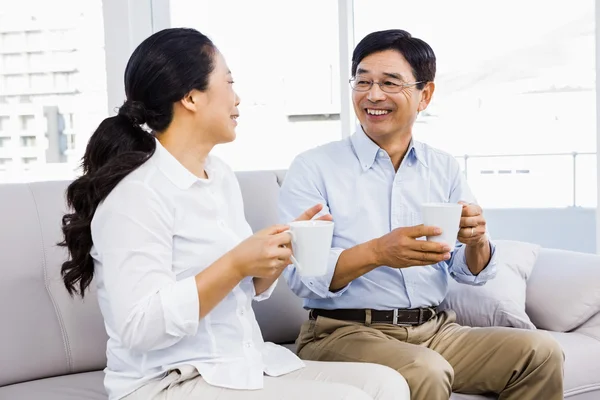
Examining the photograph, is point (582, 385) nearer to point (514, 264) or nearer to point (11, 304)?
point (514, 264)

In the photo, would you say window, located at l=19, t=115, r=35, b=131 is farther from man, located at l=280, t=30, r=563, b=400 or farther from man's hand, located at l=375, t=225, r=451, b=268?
man's hand, located at l=375, t=225, r=451, b=268

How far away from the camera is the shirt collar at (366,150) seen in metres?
2.07

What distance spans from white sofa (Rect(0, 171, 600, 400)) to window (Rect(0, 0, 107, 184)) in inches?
92.8

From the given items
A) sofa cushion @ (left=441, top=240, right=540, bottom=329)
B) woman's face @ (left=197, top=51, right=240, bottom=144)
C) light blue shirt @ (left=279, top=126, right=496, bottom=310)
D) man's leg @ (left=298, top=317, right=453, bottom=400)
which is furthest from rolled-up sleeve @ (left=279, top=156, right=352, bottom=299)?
sofa cushion @ (left=441, top=240, right=540, bottom=329)

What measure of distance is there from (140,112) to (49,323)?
755 millimetres

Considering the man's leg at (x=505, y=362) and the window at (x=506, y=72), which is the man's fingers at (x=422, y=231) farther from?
the window at (x=506, y=72)

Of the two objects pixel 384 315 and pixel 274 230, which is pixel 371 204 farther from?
pixel 274 230

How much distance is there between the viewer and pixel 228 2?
4.09 metres

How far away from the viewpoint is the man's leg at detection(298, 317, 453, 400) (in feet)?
5.65

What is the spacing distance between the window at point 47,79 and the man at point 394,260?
2.59 m

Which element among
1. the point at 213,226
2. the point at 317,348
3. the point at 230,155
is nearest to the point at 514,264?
the point at 317,348

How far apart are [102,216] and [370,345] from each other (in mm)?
770

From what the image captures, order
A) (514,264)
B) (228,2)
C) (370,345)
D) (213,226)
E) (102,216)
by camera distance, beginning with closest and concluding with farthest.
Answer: (102,216) < (213,226) < (370,345) < (514,264) < (228,2)

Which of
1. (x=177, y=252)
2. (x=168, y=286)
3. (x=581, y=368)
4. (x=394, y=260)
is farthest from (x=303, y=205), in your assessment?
(x=581, y=368)
